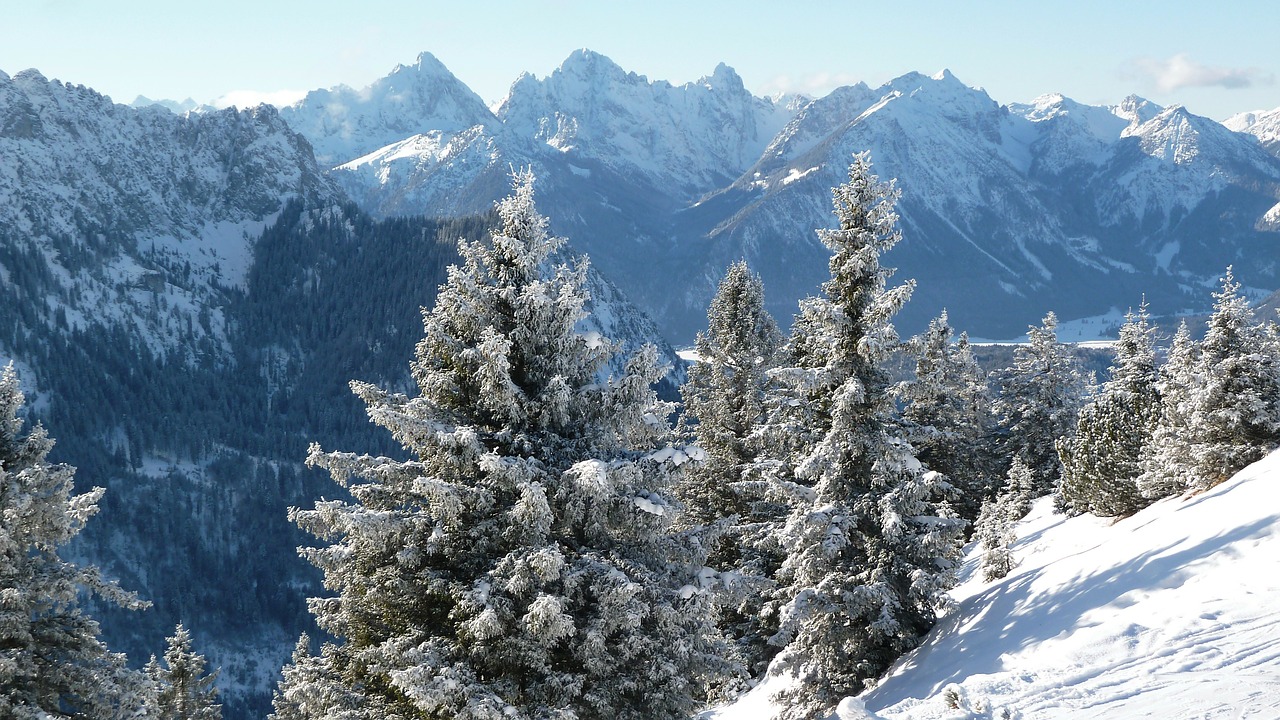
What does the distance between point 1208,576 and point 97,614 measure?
176511 mm

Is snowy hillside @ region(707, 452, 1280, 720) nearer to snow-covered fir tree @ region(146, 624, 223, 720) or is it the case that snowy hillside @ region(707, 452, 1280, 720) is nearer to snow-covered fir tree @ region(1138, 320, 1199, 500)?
snow-covered fir tree @ region(1138, 320, 1199, 500)

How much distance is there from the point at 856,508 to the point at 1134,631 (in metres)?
6.69

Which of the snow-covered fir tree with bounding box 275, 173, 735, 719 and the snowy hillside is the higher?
the snow-covered fir tree with bounding box 275, 173, 735, 719

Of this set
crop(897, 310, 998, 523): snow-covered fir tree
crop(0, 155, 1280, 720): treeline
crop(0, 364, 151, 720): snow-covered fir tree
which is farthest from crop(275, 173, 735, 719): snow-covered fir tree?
crop(897, 310, 998, 523): snow-covered fir tree

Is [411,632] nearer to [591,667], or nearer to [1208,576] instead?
[591,667]

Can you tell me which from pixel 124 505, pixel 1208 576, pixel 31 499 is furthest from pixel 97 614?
pixel 1208 576

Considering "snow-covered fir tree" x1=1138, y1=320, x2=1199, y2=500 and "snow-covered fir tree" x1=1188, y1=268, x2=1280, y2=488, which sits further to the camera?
"snow-covered fir tree" x1=1138, y1=320, x2=1199, y2=500

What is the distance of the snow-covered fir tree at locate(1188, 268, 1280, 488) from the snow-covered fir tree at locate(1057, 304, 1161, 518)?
8.91 ft

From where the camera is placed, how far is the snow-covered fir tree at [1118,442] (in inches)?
1029

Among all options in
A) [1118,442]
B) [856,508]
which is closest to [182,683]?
[856,508]

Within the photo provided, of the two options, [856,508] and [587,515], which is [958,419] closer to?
[856,508]

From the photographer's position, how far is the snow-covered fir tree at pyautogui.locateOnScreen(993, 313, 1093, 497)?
45.4 m

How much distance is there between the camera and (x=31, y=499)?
14.8m

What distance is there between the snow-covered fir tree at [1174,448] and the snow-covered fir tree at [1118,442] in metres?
0.57
